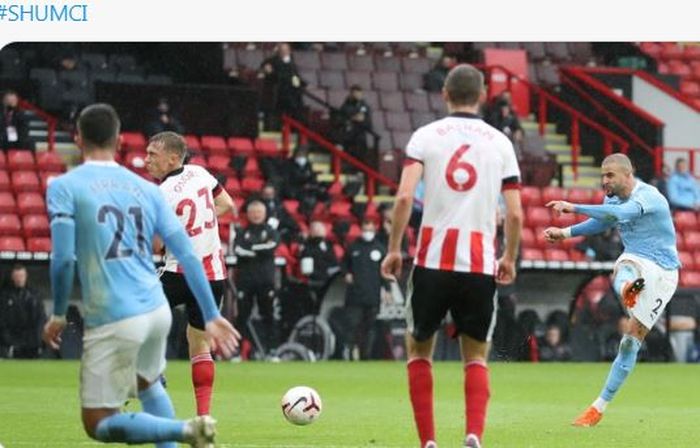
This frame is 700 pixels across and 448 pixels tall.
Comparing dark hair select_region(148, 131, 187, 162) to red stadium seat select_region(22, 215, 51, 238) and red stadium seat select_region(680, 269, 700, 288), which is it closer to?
red stadium seat select_region(22, 215, 51, 238)

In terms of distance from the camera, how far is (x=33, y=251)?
80.9ft

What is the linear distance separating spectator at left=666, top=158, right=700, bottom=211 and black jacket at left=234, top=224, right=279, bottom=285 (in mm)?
8126

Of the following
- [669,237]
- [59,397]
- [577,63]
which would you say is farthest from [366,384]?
[577,63]

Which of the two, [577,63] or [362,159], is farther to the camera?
[577,63]

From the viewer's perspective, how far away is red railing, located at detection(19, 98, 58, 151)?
1073 inches

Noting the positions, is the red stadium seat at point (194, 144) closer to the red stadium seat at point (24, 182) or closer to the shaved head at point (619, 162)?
the red stadium seat at point (24, 182)

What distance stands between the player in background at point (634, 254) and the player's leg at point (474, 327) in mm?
3950

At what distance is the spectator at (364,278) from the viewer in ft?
81.7

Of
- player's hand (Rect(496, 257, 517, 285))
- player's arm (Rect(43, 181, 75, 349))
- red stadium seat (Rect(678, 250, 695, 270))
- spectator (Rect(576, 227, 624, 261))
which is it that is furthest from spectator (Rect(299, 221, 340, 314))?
player's arm (Rect(43, 181, 75, 349))

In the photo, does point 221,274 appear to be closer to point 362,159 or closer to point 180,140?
point 180,140

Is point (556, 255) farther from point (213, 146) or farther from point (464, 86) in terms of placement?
point (464, 86)

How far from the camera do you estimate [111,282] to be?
8.67 m

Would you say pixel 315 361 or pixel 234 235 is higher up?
pixel 234 235
